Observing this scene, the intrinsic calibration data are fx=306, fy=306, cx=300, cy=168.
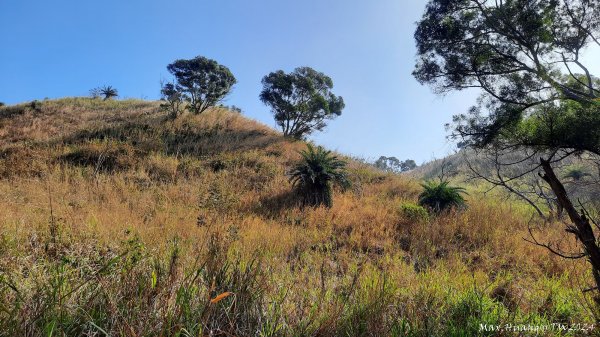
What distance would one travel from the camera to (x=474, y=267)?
18.5ft

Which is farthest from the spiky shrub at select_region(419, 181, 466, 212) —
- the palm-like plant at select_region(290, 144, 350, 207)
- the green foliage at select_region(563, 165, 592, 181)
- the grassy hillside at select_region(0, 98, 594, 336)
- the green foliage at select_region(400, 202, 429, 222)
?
the green foliage at select_region(563, 165, 592, 181)

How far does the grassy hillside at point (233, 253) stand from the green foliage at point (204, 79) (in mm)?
6563

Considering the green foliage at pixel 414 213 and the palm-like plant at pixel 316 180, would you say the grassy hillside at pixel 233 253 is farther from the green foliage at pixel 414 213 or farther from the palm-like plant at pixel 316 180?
the palm-like plant at pixel 316 180

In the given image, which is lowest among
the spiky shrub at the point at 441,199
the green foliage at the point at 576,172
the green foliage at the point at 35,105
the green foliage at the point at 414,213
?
the green foliage at the point at 414,213

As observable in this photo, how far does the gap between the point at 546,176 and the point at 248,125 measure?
19309mm

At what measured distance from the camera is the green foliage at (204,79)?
22781mm

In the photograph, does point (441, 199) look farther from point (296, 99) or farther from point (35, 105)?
point (35, 105)

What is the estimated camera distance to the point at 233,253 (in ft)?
13.8

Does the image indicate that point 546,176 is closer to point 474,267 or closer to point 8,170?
point 474,267

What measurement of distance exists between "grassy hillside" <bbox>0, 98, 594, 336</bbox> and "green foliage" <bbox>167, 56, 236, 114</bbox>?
656 cm

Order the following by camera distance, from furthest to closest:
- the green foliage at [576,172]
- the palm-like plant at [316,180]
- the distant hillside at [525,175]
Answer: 1. the green foliage at [576,172]
2. the distant hillside at [525,175]
3. the palm-like plant at [316,180]

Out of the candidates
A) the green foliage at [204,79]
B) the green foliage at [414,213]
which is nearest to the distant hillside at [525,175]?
the green foliage at [414,213]

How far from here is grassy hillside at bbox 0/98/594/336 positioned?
7.25 feet

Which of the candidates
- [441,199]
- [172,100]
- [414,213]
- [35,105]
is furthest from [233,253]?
[35,105]
